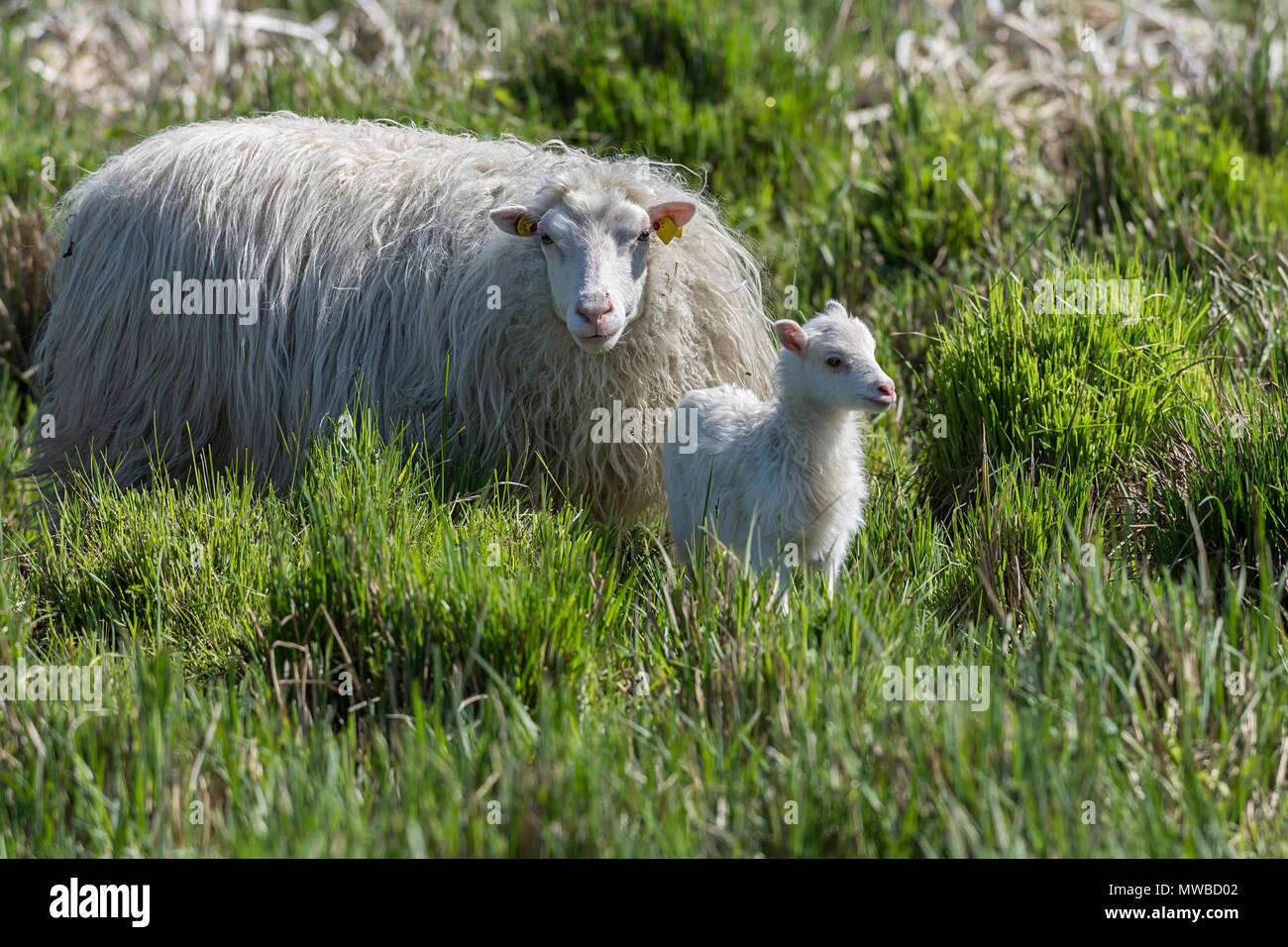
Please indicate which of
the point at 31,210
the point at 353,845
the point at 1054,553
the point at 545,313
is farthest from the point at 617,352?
the point at 31,210

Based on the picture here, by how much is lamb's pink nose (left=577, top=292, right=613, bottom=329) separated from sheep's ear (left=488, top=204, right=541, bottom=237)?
426 millimetres

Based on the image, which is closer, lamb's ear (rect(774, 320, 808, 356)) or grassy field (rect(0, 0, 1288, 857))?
grassy field (rect(0, 0, 1288, 857))

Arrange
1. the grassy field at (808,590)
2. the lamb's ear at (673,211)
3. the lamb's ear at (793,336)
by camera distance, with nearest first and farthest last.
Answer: the grassy field at (808,590) → the lamb's ear at (793,336) → the lamb's ear at (673,211)

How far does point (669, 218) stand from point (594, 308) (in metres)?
0.50

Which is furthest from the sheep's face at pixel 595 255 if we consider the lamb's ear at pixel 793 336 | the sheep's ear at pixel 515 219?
the lamb's ear at pixel 793 336

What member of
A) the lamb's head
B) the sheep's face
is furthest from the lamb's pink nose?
the lamb's head

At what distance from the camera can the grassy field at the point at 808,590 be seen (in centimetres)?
252

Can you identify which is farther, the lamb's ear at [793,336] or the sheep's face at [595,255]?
the sheep's face at [595,255]

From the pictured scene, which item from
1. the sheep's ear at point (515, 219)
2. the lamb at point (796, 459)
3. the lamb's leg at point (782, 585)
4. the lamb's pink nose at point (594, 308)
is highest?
the sheep's ear at point (515, 219)

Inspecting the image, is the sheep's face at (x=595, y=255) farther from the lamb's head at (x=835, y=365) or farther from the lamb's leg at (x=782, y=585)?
the lamb's leg at (x=782, y=585)

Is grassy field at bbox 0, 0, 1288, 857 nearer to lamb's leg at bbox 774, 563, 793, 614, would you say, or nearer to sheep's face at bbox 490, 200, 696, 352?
lamb's leg at bbox 774, 563, 793, 614

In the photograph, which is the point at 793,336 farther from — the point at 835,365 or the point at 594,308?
the point at 594,308

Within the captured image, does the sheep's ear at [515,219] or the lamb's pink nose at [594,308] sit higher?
the sheep's ear at [515,219]

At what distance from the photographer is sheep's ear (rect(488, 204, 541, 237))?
13.0ft
